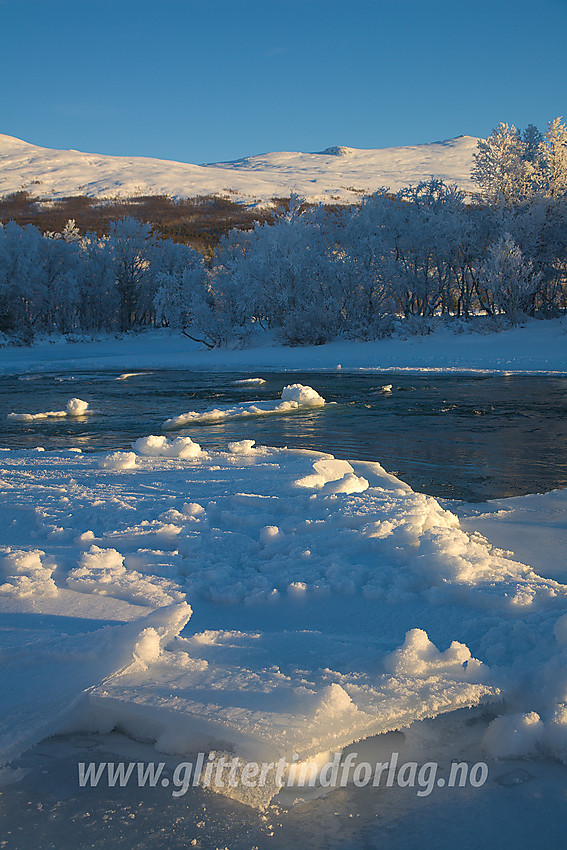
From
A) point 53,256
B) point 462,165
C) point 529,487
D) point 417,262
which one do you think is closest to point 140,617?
point 529,487

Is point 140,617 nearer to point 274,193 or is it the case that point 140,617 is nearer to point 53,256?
point 53,256

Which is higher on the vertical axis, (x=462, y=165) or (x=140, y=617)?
(x=462, y=165)

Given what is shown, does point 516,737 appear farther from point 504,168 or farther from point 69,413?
point 504,168

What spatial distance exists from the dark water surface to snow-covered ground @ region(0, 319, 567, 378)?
3745 millimetres

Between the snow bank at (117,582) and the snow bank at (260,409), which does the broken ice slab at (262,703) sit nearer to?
the snow bank at (117,582)

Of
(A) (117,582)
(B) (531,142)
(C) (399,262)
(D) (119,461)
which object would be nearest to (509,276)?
(C) (399,262)

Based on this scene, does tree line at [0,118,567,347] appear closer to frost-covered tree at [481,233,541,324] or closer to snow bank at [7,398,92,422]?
frost-covered tree at [481,233,541,324]

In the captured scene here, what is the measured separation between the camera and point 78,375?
26328 mm

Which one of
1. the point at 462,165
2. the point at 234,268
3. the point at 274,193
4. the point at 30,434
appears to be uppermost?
the point at 462,165

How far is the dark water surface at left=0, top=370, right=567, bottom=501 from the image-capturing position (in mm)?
8227

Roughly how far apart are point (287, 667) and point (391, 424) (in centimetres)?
965

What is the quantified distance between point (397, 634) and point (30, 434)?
33.7 feet

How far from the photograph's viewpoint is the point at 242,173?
130m

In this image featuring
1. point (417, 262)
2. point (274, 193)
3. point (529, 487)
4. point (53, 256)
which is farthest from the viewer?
point (274, 193)
